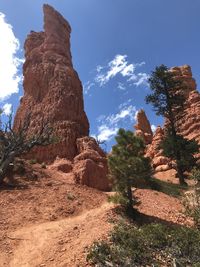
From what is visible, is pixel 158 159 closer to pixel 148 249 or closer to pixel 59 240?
pixel 59 240

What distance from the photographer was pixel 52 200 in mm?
22812

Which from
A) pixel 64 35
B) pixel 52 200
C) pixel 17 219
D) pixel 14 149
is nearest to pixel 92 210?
pixel 52 200

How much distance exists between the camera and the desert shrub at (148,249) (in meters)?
14.8

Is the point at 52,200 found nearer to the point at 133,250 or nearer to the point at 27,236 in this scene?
the point at 27,236

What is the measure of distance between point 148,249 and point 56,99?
→ 77.6ft

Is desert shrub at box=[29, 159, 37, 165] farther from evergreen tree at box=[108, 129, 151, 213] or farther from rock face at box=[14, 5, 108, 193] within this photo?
evergreen tree at box=[108, 129, 151, 213]

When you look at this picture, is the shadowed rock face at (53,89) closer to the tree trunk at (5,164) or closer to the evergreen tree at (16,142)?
the evergreen tree at (16,142)

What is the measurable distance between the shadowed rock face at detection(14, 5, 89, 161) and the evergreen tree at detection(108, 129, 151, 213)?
1022 centimetres

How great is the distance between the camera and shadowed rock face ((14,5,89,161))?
109ft

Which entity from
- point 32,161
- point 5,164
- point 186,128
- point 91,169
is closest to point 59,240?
point 5,164

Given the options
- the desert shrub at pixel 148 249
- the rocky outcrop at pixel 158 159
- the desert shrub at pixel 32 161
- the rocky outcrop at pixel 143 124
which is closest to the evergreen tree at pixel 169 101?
the rocky outcrop at pixel 158 159

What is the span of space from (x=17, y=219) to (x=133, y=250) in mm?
7841

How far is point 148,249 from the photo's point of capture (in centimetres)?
1582

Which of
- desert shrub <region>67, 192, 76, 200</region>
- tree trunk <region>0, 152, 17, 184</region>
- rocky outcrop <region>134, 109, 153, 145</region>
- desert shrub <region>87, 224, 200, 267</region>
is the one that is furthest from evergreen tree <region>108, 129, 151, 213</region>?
rocky outcrop <region>134, 109, 153, 145</region>
